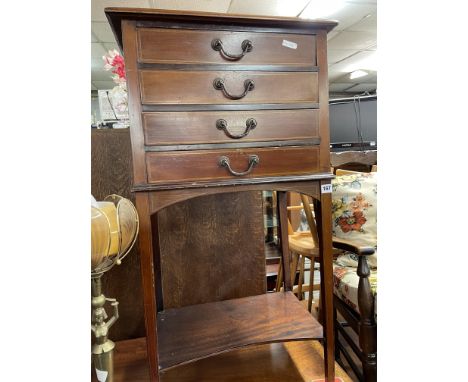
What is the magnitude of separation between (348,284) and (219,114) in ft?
3.44

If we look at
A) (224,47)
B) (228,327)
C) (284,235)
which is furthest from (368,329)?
(224,47)

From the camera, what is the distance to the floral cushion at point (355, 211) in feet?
4.97

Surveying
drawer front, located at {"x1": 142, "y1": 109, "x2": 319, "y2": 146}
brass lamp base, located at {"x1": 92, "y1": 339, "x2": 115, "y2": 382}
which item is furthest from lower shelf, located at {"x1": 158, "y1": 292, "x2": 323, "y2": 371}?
drawer front, located at {"x1": 142, "y1": 109, "x2": 319, "y2": 146}

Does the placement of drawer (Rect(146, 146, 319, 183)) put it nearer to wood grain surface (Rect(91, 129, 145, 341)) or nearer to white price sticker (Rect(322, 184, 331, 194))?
white price sticker (Rect(322, 184, 331, 194))

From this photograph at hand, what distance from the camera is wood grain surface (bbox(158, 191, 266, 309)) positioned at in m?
1.10

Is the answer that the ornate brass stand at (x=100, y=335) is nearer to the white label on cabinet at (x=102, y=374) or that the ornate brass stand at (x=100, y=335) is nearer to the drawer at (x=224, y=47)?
the white label on cabinet at (x=102, y=374)

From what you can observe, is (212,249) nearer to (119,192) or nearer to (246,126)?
(119,192)

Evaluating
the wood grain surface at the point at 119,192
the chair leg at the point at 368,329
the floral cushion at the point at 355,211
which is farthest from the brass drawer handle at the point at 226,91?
the floral cushion at the point at 355,211

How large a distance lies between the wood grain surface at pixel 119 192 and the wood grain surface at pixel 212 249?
11 centimetres
